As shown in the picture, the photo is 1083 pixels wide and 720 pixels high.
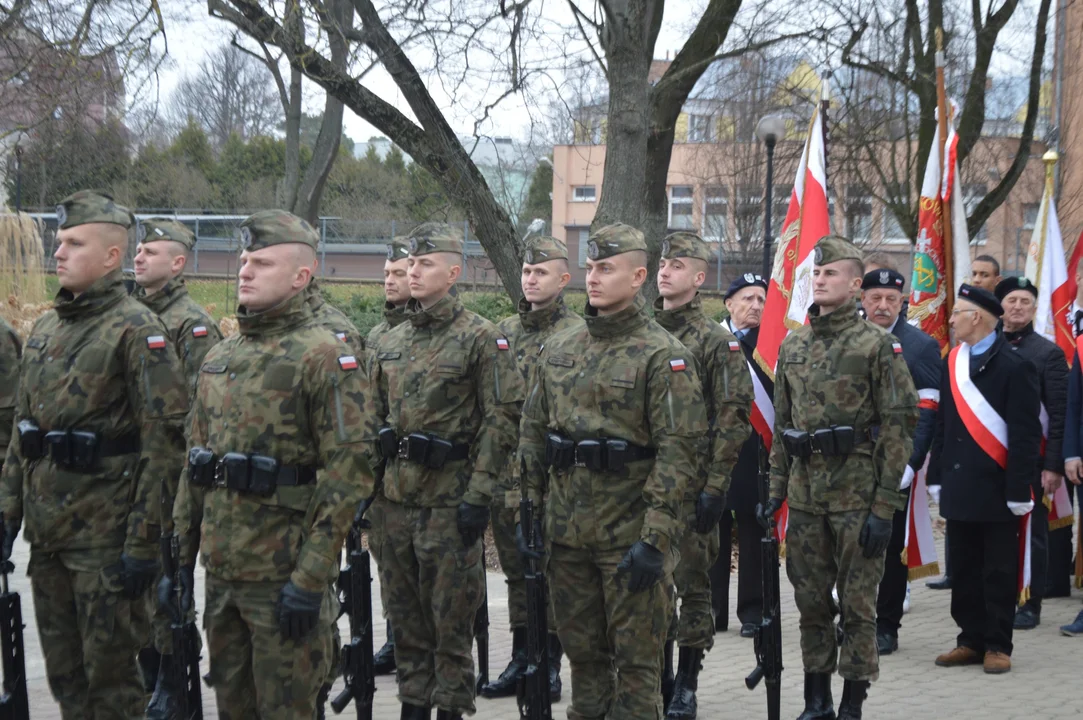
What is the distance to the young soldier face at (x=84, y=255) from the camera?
5.29 m

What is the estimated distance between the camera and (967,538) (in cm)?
787

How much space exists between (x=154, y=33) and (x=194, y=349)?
5241 millimetres

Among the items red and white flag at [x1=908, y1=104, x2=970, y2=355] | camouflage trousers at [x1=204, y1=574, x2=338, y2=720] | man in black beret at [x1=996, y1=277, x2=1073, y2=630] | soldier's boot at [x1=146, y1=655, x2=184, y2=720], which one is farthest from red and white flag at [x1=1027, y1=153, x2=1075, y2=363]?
camouflage trousers at [x1=204, y1=574, x2=338, y2=720]

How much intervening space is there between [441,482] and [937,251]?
689 centimetres

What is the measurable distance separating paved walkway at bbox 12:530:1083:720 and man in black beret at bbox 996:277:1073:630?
0.27 meters

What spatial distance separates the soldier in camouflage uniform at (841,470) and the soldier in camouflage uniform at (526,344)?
57.7 inches

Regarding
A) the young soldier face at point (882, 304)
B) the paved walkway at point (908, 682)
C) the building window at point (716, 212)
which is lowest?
the paved walkway at point (908, 682)

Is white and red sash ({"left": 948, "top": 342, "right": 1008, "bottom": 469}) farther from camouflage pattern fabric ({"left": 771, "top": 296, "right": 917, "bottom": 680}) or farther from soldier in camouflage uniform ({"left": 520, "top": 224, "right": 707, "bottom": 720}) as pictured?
soldier in camouflage uniform ({"left": 520, "top": 224, "right": 707, "bottom": 720})

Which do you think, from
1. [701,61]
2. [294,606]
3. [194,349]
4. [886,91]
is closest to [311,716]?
[294,606]

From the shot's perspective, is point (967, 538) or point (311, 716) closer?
point (311, 716)

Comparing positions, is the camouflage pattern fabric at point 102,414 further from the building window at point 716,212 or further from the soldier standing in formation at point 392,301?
the building window at point 716,212

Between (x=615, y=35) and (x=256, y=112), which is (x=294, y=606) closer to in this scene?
(x=615, y=35)

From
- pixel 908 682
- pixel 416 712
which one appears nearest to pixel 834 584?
pixel 908 682

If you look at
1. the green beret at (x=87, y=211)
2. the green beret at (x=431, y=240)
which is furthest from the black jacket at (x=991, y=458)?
the green beret at (x=87, y=211)
